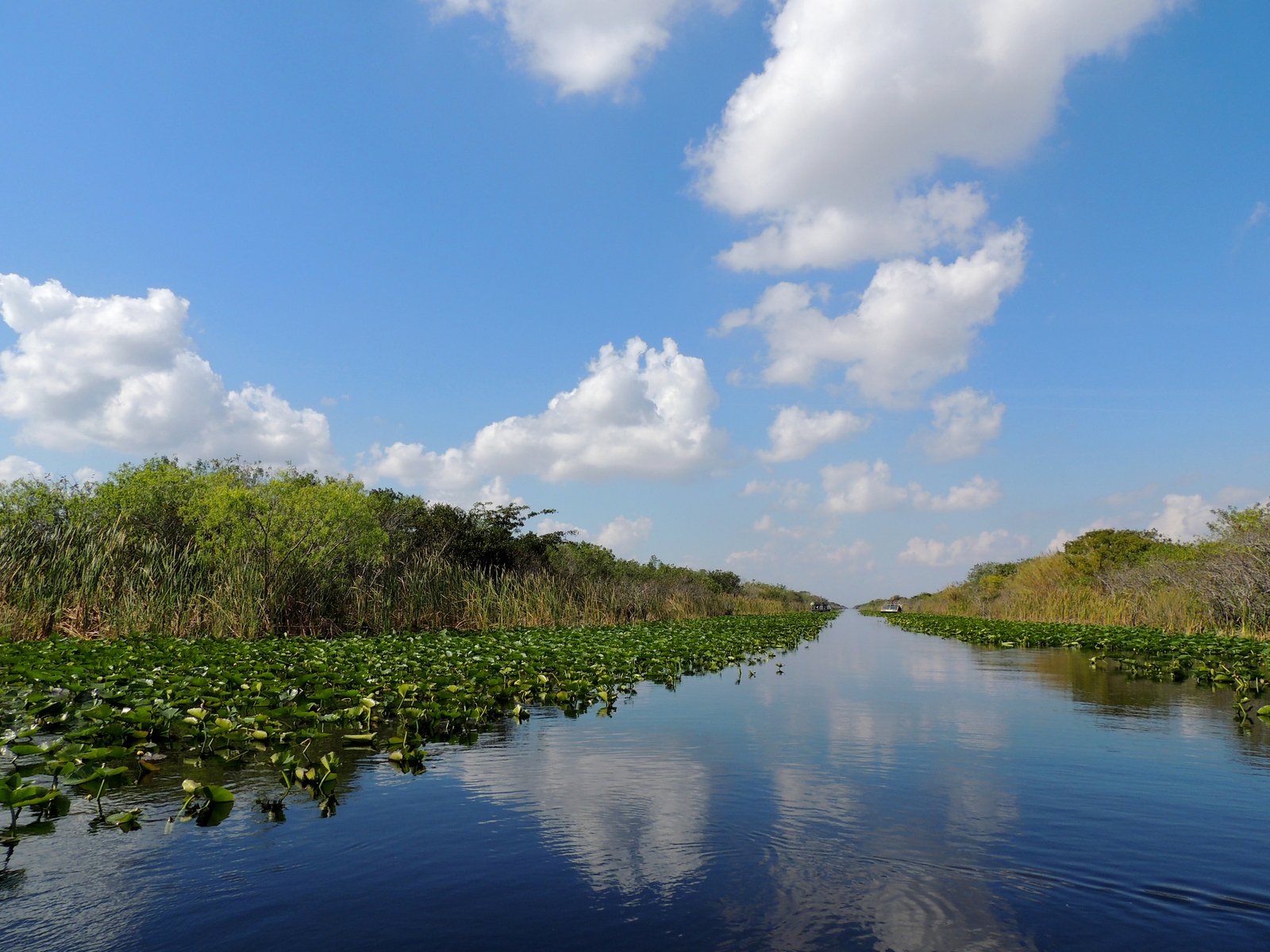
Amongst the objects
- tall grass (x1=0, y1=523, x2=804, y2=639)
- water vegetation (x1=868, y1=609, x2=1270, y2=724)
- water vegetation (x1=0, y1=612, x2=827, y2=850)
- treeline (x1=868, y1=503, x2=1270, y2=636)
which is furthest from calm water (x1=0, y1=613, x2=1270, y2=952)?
treeline (x1=868, y1=503, x2=1270, y2=636)

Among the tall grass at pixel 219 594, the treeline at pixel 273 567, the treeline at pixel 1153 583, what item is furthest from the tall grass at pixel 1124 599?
the tall grass at pixel 219 594

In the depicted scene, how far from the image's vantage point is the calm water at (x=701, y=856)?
2789mm

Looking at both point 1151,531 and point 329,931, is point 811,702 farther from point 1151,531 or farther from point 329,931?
point 1151,531

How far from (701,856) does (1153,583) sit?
31.8m

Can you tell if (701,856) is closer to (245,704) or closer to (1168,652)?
(245,704)

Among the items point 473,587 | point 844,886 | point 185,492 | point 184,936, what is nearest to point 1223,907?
point 844,886

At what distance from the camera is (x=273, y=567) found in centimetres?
1603

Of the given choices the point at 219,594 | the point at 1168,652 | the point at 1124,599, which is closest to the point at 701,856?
the point at 219,594

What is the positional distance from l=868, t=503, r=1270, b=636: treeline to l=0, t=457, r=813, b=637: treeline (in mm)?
17093

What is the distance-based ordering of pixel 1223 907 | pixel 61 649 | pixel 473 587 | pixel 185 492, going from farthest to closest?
pixel 185 492 → pixel 473 587 → pixel 61 649 → pixel 1223 907

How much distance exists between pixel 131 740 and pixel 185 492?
30154 mm

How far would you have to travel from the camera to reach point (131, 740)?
554 cm

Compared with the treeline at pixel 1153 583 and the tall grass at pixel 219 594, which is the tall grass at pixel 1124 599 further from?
the tall grass at pixel 219 594

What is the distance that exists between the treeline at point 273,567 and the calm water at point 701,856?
1156 cm
